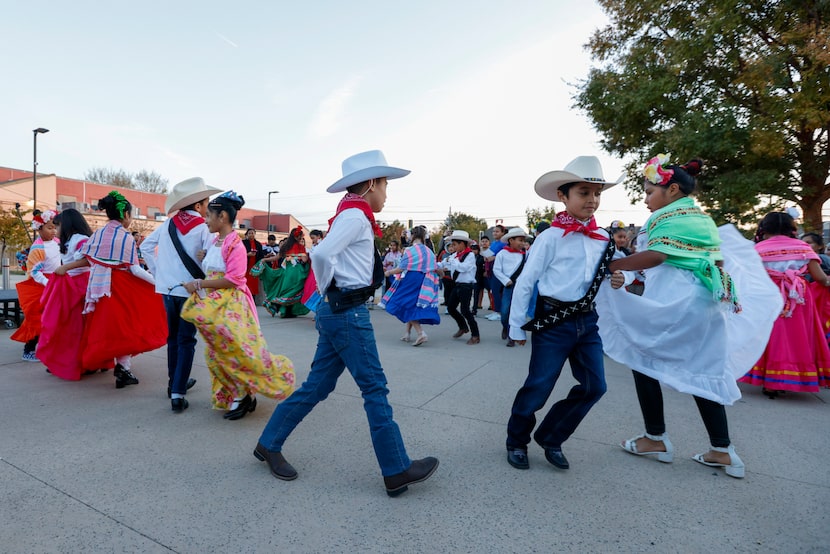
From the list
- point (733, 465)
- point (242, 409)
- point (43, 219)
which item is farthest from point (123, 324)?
point (733, 465)

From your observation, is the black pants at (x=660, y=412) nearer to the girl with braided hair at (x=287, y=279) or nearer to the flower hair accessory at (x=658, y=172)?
the flower hair accessory at (x=658, y=172)

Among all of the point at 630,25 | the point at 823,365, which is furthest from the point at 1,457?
the point at 630,25

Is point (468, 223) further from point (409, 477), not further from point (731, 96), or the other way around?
point (409, 477)

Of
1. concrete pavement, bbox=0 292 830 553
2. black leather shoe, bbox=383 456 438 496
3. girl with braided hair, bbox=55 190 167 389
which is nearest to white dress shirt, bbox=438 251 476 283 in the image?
concrete pavement, bbox=0 292 830 553

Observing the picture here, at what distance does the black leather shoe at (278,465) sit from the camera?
274cm

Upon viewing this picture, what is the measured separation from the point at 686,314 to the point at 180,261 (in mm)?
3618

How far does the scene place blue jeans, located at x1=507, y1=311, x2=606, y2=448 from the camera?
9.35 feet

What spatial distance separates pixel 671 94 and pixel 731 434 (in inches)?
494

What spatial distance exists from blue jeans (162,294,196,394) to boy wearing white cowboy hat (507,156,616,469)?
8.47 ft

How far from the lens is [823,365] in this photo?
15.5 ft

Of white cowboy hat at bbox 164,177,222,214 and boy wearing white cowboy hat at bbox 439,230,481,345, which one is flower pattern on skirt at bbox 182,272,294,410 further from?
boy wearing white cowboy hat at bbox 439,230,481,345

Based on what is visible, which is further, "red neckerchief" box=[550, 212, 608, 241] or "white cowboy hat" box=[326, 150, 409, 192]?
"red neckerchief" box=[550, 212, 608, 241]

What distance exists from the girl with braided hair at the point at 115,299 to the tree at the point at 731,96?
1219 cm

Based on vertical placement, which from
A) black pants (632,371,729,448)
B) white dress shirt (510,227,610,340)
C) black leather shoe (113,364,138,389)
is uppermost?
white dress shirt (510,227,610,340)
